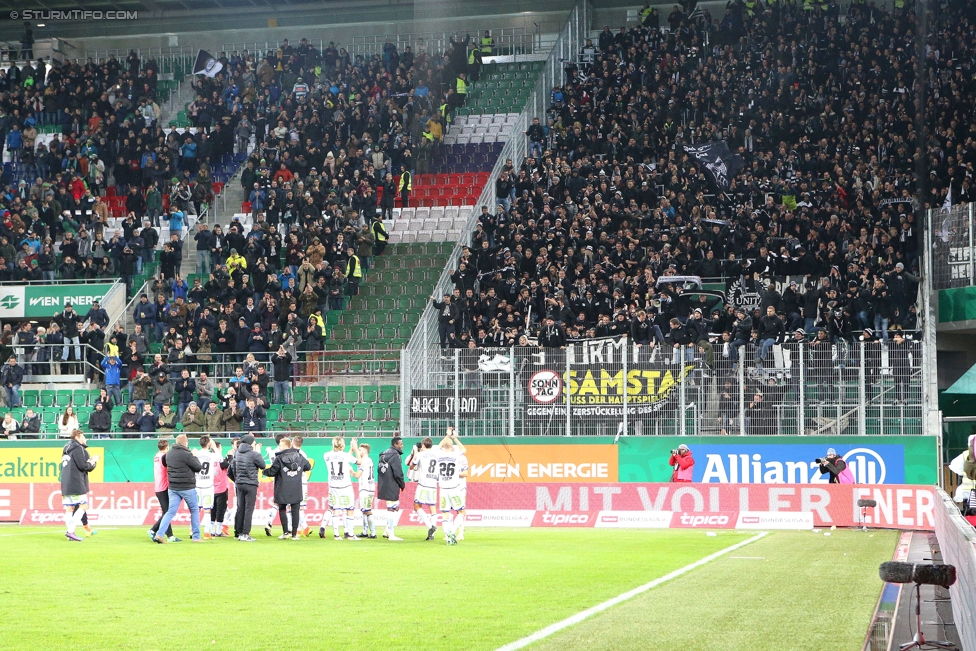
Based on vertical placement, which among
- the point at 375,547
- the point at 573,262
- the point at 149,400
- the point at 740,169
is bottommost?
the point at 375,547

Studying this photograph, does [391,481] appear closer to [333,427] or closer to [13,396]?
[333,427]

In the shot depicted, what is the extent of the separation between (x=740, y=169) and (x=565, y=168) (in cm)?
505

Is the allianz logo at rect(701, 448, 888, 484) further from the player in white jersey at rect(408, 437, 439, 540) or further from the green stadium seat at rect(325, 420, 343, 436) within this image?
the green stadium seat at rect(325, 420, 343, 436)

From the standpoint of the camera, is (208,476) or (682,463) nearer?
(208,476)

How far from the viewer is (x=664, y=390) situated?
30141mm

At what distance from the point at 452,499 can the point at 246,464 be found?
3834 millimetres

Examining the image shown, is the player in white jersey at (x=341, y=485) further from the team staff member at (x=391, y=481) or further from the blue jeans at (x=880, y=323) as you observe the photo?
the blue jeans at (x=880, y=323)

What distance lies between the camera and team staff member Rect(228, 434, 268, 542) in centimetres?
2370

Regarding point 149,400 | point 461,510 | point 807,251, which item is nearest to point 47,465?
point 149,400

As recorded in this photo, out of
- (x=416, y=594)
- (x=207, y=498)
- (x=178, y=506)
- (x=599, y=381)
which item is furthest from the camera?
(x=599, y=381)

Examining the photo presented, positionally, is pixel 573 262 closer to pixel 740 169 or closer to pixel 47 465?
pixel 740 169

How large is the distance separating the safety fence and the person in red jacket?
42.0 inches

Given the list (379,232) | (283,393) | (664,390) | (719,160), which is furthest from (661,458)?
(379,232)

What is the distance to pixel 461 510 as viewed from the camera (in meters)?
23.4
